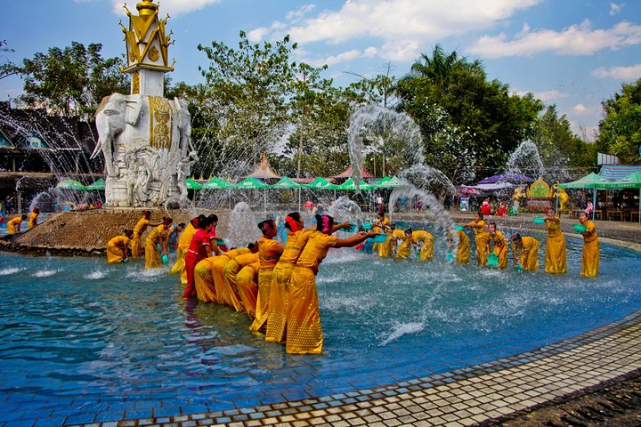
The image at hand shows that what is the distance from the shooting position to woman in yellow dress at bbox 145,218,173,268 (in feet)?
40.9

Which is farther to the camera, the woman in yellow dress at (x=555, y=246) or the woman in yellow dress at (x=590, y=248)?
the woman in yellow dress at (x=555, y=246)

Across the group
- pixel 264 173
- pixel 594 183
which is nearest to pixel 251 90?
pixel 264 173

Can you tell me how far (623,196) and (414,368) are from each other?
104ft

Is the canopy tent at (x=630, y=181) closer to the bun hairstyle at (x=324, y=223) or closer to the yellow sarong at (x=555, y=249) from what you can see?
the yellow sarong at (x=555, y=249)

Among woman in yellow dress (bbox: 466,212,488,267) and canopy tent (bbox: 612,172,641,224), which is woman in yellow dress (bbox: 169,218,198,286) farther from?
canopy tent (bbox: 612,172,641,224)

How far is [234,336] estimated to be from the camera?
692 centimetres

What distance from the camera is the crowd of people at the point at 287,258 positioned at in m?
6.21

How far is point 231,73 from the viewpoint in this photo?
119 ft

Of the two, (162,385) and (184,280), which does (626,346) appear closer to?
(162,385)

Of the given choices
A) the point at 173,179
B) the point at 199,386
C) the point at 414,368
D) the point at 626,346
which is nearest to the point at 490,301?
the point at 626,346

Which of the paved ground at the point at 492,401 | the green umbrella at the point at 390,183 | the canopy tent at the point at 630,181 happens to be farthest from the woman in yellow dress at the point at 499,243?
the green umbrella at the point at 390,183

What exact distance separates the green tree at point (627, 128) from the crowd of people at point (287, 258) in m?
27.9

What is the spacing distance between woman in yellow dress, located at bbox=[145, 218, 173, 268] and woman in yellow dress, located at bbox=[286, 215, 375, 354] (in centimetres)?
728

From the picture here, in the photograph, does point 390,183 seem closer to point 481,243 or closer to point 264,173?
point 264,173
